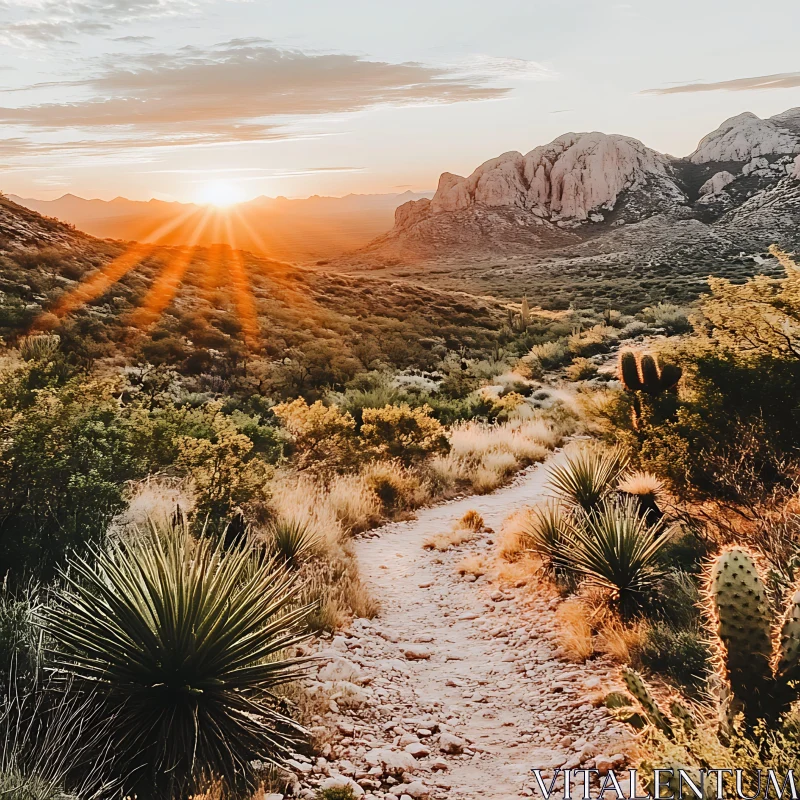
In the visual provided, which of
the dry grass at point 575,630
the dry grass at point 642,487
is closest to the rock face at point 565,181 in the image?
the dry grass at point 642,487

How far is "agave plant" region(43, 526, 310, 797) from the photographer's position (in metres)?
3.46

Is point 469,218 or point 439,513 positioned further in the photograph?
point 469,218

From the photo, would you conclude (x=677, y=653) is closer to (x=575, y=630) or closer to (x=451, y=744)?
(x=575, y=630)

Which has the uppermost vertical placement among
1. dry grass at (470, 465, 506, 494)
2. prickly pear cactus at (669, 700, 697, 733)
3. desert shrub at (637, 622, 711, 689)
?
prickly pear cactus at (669, 700, 697, 733)

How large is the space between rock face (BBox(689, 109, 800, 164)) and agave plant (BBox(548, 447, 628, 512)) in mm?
118945

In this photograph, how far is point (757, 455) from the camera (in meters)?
7.21

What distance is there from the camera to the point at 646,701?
3.38 meters

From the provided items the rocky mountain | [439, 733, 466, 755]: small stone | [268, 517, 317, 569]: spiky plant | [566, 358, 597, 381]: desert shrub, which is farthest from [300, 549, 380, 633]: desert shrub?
the rocky mountain

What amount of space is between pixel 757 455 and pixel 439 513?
4.53m

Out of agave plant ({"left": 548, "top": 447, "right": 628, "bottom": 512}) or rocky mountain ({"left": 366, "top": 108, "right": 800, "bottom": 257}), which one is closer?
agave plant ({"left": 548, "top": 447, "right": 628, "bottom": 512})

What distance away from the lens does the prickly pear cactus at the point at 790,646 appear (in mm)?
3123

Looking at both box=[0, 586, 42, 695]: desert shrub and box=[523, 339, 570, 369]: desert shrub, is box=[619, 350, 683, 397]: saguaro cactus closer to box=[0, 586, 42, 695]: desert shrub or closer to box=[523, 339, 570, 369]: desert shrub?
box=[0, 586, 42, 695]: desert shrub

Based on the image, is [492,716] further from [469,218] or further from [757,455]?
[469,218]

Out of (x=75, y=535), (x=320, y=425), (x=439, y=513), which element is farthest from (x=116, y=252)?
(x=75, y=535)
